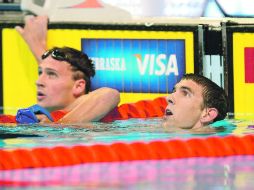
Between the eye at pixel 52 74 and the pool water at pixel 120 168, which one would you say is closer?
the pool water at pixel 120 168

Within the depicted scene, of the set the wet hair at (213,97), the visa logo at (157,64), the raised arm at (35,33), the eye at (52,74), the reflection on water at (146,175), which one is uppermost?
the raised arm at (35,33)

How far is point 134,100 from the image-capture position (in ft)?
22.5

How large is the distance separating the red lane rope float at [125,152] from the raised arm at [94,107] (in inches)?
44.8

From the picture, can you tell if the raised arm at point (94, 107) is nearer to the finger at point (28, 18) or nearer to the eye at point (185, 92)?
the eye at point (185, 92)

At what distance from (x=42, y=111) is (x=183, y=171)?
186 cm

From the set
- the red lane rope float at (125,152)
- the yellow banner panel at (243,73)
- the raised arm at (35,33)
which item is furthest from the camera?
the raised arm at (35,33)

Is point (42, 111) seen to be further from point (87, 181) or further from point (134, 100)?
point (87, 181)

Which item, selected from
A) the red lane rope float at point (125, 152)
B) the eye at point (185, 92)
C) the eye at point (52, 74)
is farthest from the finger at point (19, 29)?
the red lane rope float at point (125, 152)

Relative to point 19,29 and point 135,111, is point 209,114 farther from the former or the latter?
point 19,29

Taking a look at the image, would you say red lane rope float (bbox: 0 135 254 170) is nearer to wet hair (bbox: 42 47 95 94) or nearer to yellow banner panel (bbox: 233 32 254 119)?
wet hair (bbox: 42 47 95 94)

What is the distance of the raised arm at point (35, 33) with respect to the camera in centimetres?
689

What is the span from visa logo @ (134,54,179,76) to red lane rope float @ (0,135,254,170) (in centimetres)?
211

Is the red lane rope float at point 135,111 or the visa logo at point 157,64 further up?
the visa logo at point 157,64

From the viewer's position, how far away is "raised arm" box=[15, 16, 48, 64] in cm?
689
